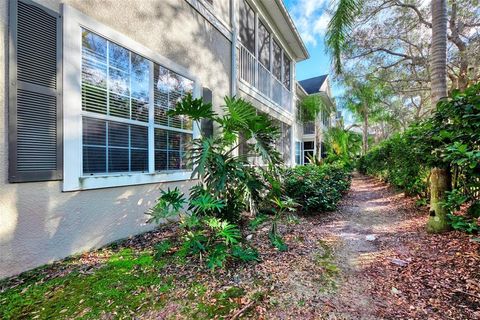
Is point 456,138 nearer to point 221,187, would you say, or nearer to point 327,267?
point 327,267

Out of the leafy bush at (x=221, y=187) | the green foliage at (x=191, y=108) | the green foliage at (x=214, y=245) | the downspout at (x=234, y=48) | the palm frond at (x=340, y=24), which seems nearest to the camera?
the green foliage at (x=214, y=245)

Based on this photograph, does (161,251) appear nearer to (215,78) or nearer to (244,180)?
(244,180)

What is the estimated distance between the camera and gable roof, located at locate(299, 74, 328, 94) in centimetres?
2002

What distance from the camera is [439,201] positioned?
4004 millimetres

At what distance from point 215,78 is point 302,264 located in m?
4.92

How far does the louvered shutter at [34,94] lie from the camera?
8.23ft

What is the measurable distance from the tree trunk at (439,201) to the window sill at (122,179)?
4942 millimetres

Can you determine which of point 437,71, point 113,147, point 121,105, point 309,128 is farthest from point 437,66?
point 309,128

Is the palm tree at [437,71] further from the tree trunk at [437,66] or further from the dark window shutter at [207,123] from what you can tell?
the dark window shutter at [207,123]

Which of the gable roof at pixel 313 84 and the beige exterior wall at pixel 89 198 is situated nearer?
the beige exterior wall at pixel 89 198

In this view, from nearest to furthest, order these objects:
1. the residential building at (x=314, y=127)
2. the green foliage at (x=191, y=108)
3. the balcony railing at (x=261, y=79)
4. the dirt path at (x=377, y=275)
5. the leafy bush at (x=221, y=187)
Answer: the dirt path at (x=377, y=275), the leafy bush at (x=221, y=187), the green foliage at (x=191, y=108), the balcony railing at (x=261, y=79), the residential building at (x=314, y=127)

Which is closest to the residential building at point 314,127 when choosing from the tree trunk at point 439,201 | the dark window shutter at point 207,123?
the dark window shutter at point 207,123

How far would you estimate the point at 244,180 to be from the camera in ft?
11.5

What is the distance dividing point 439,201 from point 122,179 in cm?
555
